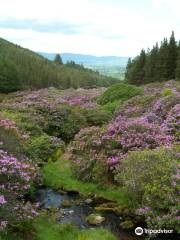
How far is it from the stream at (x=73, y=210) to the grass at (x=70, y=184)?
1.92 feet

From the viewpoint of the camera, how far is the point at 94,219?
16.5 metres

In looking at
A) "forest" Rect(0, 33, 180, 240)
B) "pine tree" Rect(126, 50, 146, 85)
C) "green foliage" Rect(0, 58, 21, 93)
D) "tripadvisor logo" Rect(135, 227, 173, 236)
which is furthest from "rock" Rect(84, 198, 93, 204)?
"green foliage" Rect(0, 58, 21, 93)

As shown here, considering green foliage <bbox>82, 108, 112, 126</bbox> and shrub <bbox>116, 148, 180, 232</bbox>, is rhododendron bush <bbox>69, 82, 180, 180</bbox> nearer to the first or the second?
shrub <bbox>116, 148, 180, 232</bbox>

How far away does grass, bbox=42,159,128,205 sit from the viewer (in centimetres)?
1923

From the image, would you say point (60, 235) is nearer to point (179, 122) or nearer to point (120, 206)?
point (120, 206)

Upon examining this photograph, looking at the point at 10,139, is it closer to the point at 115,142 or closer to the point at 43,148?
the point at 115,142

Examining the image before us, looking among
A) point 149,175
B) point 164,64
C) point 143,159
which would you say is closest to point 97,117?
point 143,159

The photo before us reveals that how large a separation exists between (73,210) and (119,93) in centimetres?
2593

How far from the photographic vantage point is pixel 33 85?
87.8 m

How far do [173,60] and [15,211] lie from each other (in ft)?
179

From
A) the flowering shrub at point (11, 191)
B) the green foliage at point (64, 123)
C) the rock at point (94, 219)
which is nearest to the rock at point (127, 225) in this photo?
the rock at point (94, 219)

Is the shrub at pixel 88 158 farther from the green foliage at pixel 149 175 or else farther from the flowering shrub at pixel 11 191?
the flowering shrub at pixel 11 191

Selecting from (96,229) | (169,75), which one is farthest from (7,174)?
(169,75)

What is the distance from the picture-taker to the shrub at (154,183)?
1484cm
